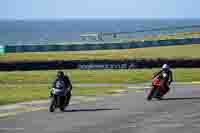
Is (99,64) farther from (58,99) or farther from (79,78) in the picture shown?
(58,99)

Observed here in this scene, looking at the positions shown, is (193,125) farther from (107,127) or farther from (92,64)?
(92,64)

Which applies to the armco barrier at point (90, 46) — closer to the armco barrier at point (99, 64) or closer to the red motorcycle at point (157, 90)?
the armco barrier at point (99, 64)

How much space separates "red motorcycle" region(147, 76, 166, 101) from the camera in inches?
1067

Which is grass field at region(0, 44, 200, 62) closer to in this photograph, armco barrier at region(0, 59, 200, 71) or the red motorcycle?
armco barrier at region(0, 59, 200, 71)

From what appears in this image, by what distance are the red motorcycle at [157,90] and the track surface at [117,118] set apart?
14.7 inches

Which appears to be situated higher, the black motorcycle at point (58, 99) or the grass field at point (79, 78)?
the black motorcycle at point (58, 99)

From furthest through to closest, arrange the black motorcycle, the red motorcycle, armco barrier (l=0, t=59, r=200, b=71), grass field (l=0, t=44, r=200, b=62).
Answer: grass field (l=0, t=44, r=200, b=62), armco barrier (l=0, t=59, r=200, b=71), the red motorcycle, the black motorcycle

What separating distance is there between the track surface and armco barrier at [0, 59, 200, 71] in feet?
63.7

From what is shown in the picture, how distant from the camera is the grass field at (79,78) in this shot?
34.5 metres

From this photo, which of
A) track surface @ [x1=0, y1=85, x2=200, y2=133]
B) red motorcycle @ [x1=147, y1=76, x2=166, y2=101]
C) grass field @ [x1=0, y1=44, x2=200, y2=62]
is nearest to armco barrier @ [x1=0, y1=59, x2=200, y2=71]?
grass field @ [x1=0, y1=44, x2=200, y2=62]

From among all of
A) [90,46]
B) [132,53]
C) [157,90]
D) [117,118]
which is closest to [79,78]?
[157,90]

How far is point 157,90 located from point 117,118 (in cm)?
606

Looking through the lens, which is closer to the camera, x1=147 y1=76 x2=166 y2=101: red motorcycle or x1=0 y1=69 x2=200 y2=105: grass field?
x1=147 y1=76 x2=166 y2=101: red motorcycle

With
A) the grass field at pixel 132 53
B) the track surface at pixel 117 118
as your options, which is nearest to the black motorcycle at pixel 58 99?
the track surface at pixel 117 118
